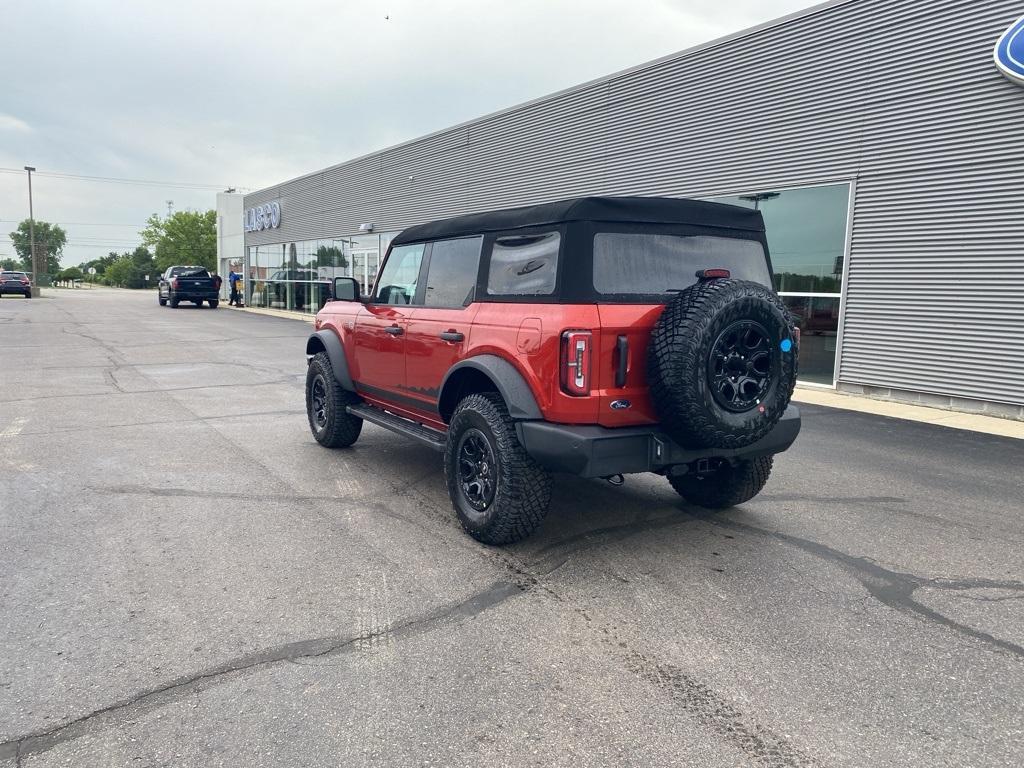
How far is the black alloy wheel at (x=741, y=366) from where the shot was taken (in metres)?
3.67

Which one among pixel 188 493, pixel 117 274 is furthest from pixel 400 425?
pixel 117 274

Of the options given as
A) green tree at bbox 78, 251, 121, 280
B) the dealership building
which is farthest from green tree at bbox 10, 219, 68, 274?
the dealership building

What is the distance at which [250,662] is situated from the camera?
9.51 ft

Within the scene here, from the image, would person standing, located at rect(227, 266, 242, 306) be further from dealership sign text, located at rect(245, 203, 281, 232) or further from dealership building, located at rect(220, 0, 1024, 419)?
dealership building, located at rect(220, 0, 1024, 419)

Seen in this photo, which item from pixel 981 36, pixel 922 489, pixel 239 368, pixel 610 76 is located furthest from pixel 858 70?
pixel 239 368

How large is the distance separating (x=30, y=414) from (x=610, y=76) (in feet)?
39.5

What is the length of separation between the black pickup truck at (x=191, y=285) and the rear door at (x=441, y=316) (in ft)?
103

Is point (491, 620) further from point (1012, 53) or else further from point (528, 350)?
point (1012, 53)

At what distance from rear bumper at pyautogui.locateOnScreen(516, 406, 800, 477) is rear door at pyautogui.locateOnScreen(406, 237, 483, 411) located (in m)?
0.98

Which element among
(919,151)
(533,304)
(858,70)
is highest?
(858,70)

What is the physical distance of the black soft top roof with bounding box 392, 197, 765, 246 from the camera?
3.95m

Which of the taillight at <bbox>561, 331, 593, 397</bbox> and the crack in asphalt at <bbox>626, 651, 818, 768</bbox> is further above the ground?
the taillight at <bbox>561, 331, 593, 397</bbox>

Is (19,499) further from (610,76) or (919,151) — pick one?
(610,76)

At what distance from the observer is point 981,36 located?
355 inches
